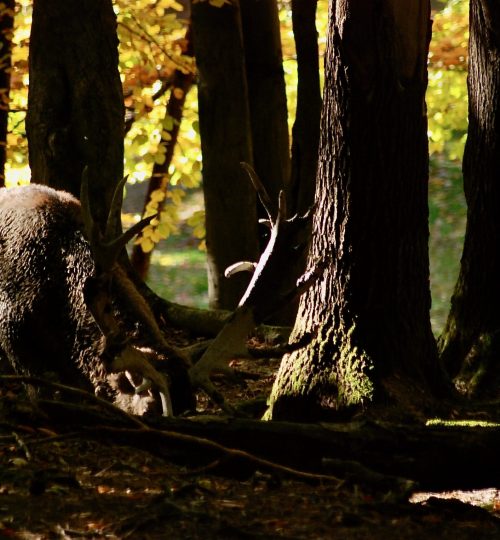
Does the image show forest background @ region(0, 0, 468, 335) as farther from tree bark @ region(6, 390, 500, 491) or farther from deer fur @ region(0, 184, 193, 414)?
tree bark @ region(6, 390, 500, 491)

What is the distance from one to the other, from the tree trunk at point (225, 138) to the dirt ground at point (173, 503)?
5935 mm

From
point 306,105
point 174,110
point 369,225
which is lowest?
point 369,225

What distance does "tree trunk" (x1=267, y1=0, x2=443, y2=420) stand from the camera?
18.6ft

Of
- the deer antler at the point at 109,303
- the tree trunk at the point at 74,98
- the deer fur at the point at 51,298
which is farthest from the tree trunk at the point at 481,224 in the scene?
the tree trunk at the point at 74,98

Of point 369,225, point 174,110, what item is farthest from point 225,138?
point 369,225

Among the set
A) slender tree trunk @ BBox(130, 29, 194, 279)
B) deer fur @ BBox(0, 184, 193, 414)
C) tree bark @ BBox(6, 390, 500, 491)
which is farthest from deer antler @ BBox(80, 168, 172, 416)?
slender tree trunk @ BBox(130, 29, 194, 279)

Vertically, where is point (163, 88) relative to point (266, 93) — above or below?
above

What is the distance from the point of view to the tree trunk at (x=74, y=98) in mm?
9031

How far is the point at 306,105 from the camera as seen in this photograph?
9.66m

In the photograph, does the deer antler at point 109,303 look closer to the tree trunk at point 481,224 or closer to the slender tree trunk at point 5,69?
the tree trunk at point 481,224

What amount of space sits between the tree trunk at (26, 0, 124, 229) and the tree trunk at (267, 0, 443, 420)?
3677 mm

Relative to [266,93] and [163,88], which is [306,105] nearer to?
[266,93]

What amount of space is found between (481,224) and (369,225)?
5.10ft

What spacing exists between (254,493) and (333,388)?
1.58m
